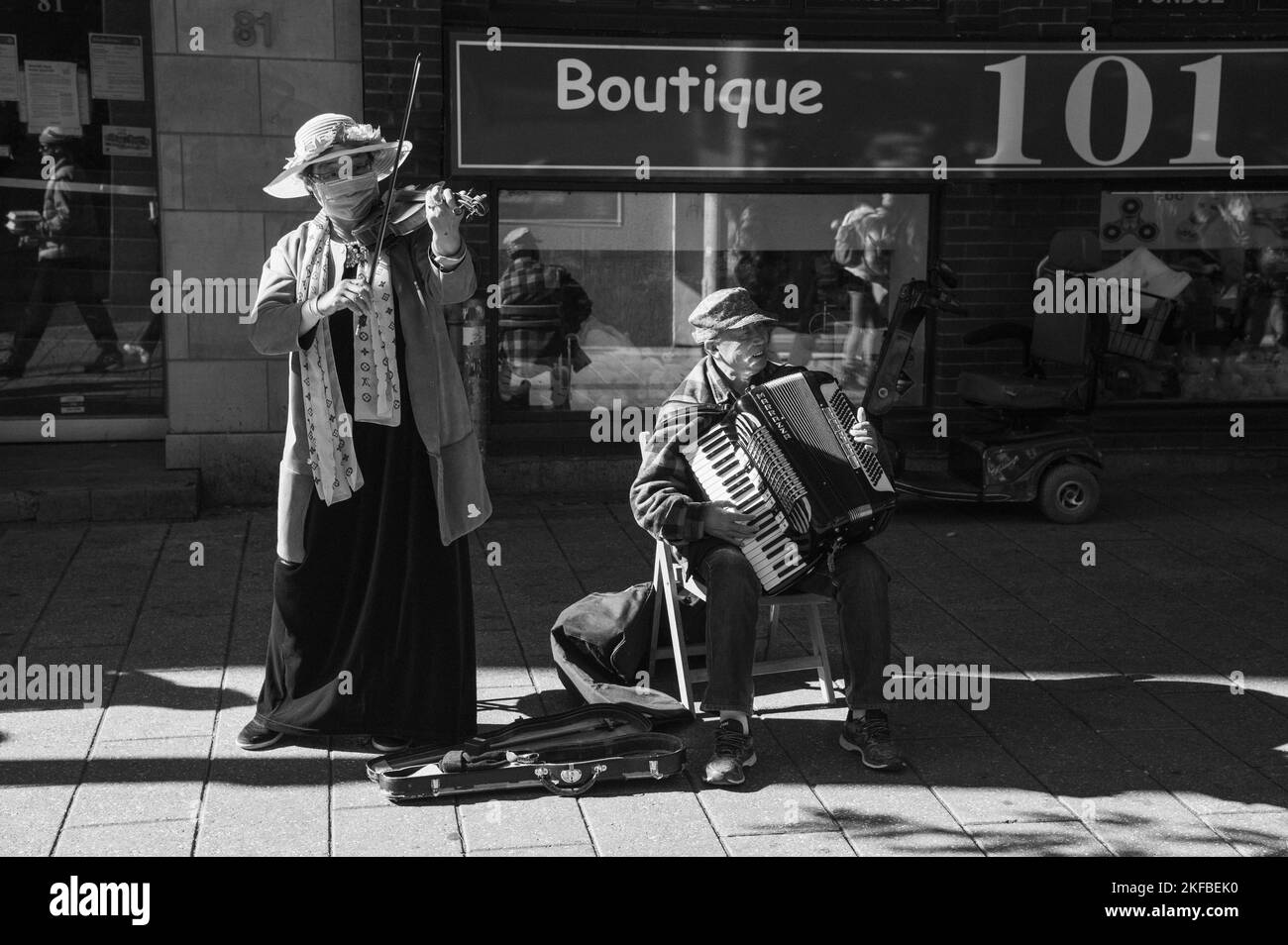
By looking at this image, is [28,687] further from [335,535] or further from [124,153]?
[124,153]

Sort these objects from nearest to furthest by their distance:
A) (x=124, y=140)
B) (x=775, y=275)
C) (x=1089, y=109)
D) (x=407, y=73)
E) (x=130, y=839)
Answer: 1. (x=130, y=839)
2. (x=407, y=73)
3. (x=1089, y=109)
4. (x=124, y=140)
5. (x=775, y=275)

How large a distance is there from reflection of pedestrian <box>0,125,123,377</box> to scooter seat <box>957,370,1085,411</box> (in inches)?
198

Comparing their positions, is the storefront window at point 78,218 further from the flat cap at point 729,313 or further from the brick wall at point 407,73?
the flat cap at point 729,313

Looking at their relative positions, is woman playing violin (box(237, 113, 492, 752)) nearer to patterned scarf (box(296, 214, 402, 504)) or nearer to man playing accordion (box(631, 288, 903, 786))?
patterned scarf (box(296, 214, 402, 504))

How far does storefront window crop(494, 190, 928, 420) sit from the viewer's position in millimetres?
8344

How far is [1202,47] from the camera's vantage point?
27.0ft

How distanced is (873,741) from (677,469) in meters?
1.07

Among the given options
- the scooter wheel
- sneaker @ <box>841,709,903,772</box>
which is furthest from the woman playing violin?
the scooter wheel

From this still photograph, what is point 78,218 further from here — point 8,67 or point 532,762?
point 532,762

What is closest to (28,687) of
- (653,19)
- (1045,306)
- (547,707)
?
(547,707)

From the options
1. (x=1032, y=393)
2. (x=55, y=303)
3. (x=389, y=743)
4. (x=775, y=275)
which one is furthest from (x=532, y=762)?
(x=55, y=303)

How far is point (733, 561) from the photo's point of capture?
191 inches

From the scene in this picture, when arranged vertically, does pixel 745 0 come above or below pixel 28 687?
above

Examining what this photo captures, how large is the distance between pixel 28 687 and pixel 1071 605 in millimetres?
4191
